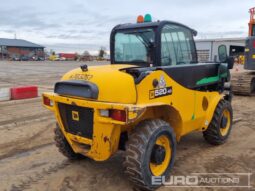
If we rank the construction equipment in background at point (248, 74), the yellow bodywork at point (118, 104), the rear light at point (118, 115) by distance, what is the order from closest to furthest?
1. the rear light at point (118, 115)
2. the yellow bodywork at point (118, 104)
3. the construction equipment in background at point (248, 74)

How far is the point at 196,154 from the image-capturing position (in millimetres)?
5207

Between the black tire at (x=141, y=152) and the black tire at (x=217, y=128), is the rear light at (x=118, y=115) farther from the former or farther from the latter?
the black tire at (x=217, y=128)

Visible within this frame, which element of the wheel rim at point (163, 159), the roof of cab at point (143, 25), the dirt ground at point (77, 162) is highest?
the roof of cab at point (143, 25)

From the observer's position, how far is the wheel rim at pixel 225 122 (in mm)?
5693

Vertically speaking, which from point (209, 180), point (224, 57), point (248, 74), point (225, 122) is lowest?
point (209, 180)

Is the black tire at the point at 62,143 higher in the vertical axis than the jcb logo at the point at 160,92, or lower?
lower

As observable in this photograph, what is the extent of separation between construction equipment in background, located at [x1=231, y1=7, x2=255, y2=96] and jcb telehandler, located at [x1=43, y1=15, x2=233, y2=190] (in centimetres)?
641

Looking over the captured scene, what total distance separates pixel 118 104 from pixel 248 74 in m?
9.90

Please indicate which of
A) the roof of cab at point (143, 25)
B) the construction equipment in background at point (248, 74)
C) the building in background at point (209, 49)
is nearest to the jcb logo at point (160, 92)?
the roof of cab at point (143, 25)

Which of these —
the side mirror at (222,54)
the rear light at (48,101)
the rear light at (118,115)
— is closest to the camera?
the rear light at (118,115)

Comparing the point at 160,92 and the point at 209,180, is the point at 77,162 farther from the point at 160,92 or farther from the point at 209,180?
the point at 209,180

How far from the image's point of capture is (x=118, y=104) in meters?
3.49

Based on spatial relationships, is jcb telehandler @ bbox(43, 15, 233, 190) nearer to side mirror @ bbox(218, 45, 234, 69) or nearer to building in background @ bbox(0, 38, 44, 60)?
side mirror @ bbox(218, 45, 234, 69)

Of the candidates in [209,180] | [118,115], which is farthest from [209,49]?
[118,115]
